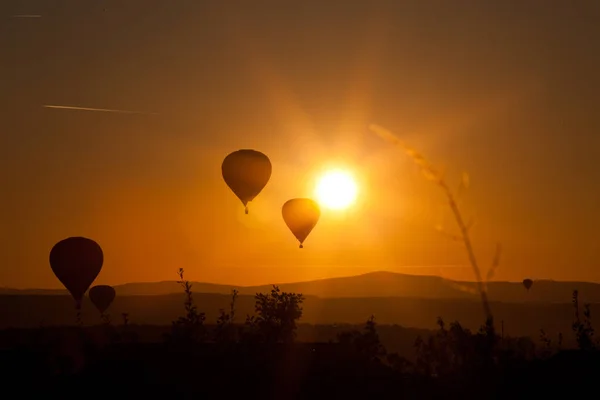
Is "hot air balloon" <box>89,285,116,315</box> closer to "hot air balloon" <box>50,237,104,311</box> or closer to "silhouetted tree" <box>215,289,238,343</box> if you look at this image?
"hot air balloon" <box>50,237,104,311</box>

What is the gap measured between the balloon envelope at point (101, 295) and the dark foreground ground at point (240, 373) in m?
79.4

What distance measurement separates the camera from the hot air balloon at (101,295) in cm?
11644

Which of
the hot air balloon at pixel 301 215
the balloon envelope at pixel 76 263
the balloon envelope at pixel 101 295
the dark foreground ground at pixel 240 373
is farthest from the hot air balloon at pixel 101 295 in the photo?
the dark foreground ground at pixel 240 373

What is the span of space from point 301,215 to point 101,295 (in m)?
41.8

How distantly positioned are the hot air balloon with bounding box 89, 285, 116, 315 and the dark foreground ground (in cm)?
7938

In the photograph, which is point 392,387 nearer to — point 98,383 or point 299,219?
point 98,383

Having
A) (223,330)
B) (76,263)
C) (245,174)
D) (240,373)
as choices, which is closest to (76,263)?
(76,263)

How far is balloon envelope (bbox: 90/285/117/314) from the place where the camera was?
382 ft

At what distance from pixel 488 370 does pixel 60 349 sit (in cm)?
1890

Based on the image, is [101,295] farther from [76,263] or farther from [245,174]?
[245,174]

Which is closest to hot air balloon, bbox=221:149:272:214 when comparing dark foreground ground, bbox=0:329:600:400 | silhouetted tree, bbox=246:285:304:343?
silhouetted tree, bbox=246:285:304:343

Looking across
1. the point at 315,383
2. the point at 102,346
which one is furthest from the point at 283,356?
the point at 102,346

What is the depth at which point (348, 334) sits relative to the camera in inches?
1748

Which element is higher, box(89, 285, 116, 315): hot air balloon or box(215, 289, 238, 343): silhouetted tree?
box(89, 285, 116, 315): hot air balloon
